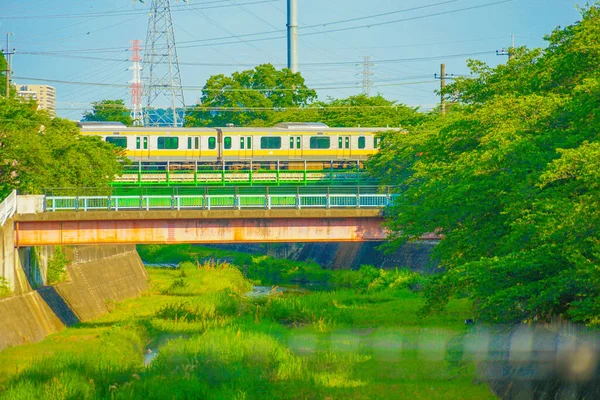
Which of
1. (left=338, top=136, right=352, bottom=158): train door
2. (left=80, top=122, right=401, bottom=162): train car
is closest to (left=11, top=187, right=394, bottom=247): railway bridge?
(left=80, top=122, right=401, bottom=162): train car

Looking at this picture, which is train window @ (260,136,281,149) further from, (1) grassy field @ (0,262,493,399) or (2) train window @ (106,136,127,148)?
(1) grassy field @ (0,262,493,399)

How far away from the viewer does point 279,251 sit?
74312 millimetres

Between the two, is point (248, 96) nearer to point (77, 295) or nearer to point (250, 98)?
point (250, 98)

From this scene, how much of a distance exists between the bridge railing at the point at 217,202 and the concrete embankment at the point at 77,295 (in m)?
4.17

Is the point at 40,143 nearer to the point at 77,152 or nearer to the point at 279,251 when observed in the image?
the point at 77,152

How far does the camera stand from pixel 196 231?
3944cm

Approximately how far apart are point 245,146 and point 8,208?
87.2 feet

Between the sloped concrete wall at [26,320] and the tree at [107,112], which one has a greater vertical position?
the tree at [107,112]

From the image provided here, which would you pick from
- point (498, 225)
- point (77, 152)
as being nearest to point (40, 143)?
point (77, 152)

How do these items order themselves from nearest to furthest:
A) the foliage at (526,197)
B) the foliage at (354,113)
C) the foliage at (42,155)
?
the foliage at (526,197), the foliage at (42,155), the foliage at (354,113)

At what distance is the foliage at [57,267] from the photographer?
41844 millimetres

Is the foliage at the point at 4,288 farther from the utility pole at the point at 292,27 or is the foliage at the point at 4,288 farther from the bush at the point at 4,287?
the utility pole at the point at 292,27

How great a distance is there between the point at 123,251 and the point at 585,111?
34.1 m

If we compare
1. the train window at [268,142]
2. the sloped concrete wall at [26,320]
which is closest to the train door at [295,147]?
the train window at [268,142]
